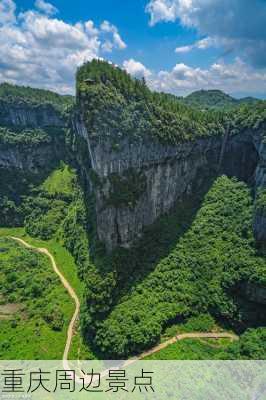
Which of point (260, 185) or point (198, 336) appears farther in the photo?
point (260, 185)

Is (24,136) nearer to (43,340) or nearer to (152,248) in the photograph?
(152,248)

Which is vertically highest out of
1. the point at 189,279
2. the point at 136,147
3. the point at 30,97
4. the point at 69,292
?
the point at 30,97

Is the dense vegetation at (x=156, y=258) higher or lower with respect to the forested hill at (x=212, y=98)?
lower

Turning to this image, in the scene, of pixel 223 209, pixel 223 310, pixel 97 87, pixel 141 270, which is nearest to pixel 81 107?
pixel 97 87

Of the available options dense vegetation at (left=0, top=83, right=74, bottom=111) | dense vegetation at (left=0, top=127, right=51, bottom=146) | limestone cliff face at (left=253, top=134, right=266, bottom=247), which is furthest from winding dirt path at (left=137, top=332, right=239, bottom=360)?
dense vegetation at (left=0, top=83, right=74, bottom=111)

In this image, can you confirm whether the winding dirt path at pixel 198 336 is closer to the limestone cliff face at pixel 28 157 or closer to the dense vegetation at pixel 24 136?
the limestone cliff face at pixel 28 157

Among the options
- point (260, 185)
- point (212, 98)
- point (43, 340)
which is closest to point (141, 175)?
point (260, 185)

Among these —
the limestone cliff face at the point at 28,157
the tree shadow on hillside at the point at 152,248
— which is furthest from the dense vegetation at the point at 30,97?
the tree shadow on hillside at the point at 152,248
